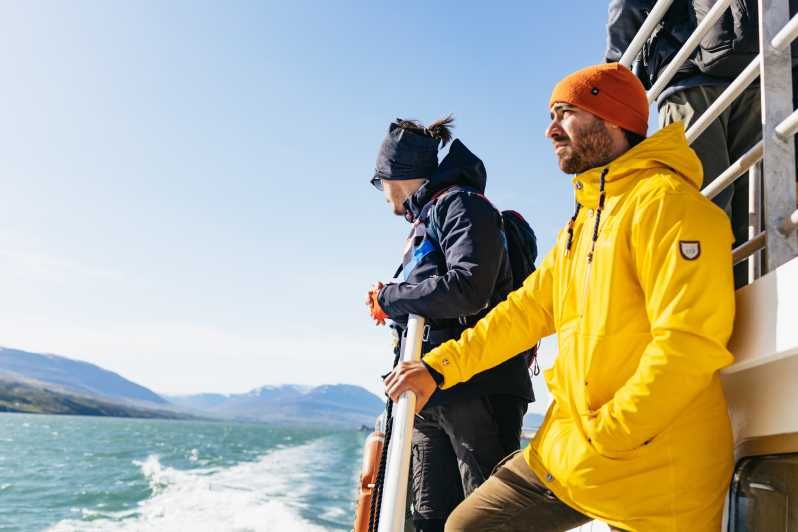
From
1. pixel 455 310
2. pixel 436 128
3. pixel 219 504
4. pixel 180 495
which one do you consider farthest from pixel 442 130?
pixel 180 495

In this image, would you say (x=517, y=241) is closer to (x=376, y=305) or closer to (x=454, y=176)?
(x=454, y=176)

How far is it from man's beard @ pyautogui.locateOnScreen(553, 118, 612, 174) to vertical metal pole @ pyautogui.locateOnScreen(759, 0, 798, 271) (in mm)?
430

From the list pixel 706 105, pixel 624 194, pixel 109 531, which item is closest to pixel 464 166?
pixel 706 105

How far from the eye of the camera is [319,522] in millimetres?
19297

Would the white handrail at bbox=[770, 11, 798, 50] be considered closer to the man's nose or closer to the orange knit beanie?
the orange knit beanie

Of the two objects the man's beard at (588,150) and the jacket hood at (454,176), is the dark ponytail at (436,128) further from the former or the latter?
the man's beard at (588,150)

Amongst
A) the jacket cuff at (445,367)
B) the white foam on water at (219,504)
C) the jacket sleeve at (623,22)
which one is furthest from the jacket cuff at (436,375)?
the white foam on water at (219,504)

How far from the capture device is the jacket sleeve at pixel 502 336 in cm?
224

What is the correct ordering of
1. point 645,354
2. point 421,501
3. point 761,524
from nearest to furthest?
point 645,354 → point 761,524 → point 421,501

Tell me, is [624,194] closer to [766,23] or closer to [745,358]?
[745,358]

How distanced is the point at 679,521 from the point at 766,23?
1432mm

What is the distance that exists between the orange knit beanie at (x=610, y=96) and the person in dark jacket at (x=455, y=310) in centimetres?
84

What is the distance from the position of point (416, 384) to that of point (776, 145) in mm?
1254

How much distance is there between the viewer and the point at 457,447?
273 cm
